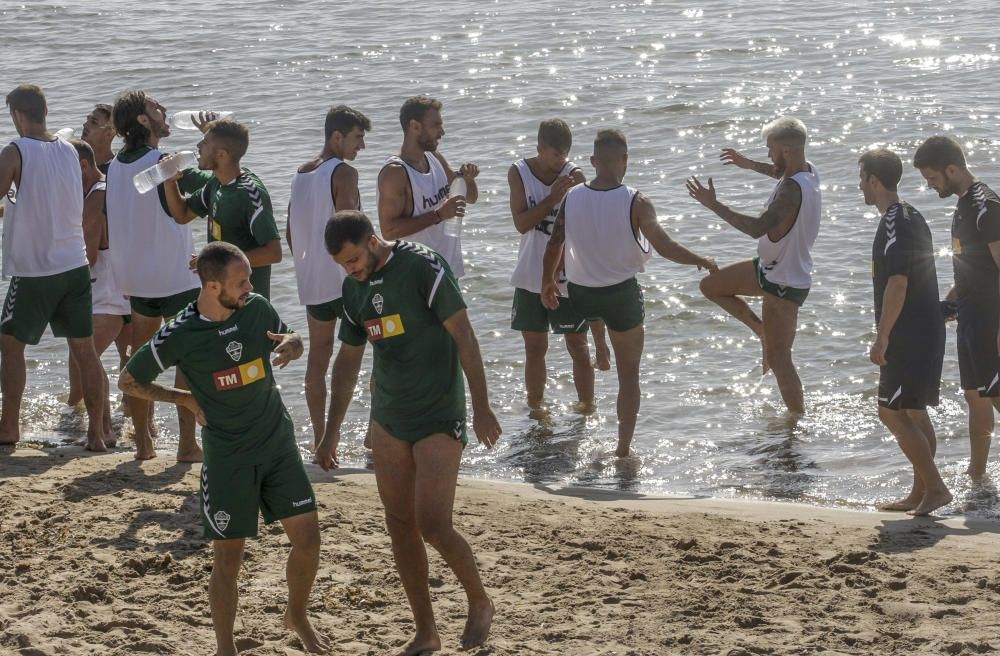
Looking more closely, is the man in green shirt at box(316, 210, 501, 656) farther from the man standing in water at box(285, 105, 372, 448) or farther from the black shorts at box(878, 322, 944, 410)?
the black shorts at box(878, 322, 944, 410)

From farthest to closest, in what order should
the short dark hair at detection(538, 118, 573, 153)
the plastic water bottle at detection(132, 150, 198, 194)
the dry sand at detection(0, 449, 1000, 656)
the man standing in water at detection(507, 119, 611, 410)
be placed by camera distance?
the man standing in water at detection(507, 119, 611, 410), the short dark hair at detection(538, 118, 573, 153), the plastic water bottle at detection(132, 150, 198, 194), the dry sand at detection(0, 449, 1000, 656)

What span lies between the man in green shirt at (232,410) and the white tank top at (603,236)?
326 cm

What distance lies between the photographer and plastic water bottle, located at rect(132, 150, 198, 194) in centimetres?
772

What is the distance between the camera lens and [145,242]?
8023 mm

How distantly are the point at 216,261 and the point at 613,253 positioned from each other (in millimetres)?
3578

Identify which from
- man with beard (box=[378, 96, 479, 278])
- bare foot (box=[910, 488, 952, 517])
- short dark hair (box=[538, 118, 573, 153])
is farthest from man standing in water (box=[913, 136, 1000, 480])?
man with beard (box=[378, 96, 479, 278])

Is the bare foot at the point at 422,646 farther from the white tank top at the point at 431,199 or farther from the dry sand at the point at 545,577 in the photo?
the white tank top at the point at 431,199

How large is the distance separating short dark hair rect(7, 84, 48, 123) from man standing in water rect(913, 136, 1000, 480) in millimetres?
5105

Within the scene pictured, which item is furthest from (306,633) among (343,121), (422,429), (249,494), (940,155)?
(940,155)

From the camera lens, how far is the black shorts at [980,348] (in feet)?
25.0

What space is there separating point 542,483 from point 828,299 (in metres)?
4.47

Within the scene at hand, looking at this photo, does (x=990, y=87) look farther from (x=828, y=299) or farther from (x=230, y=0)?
(x=230, y=0)

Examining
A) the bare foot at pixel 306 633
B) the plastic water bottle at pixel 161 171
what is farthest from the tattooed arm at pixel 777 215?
the bare foot at pixel 306 633

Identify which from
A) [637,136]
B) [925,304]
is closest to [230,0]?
[637,136]
